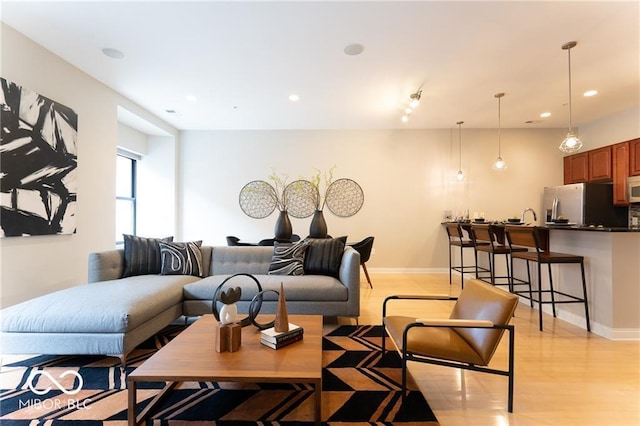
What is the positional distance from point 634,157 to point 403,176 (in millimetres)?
3374

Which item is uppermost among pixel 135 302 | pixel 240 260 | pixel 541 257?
pixel 541 257

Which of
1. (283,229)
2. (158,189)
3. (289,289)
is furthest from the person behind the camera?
(158,189)

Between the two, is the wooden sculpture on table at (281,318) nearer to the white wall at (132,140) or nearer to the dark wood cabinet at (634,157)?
the white wall at (132,140)

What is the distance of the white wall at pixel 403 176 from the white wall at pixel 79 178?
2.10 m

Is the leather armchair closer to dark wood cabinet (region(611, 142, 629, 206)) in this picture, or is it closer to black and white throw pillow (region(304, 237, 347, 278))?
black and white throw pillow (region(304, 237, 347, 278))

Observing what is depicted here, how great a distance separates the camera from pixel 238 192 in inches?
228

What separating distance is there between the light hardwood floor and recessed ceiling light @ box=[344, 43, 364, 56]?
2911 millimetres

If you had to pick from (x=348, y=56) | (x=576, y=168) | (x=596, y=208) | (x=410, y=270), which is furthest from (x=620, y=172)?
(x=348, y=56)

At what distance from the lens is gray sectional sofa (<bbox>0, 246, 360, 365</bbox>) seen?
6.56ft

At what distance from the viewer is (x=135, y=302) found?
7.06 feet

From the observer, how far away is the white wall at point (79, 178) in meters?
2.63

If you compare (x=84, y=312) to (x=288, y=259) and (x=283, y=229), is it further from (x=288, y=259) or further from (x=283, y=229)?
(x=283, y=229)

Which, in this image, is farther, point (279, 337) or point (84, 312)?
point (84, 312)

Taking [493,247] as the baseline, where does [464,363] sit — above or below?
below
